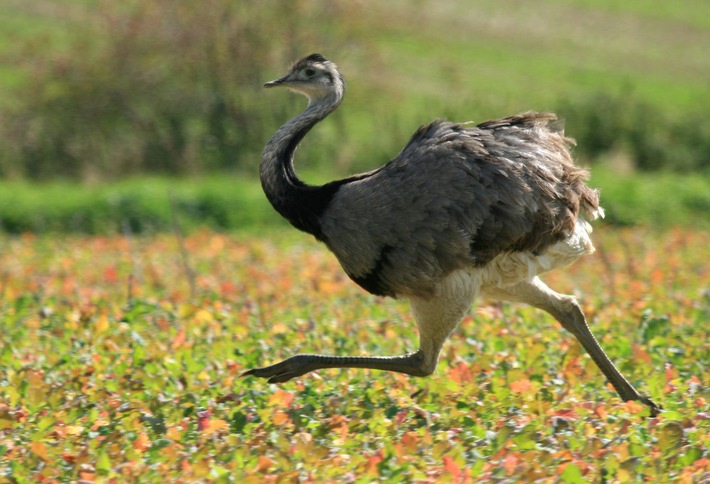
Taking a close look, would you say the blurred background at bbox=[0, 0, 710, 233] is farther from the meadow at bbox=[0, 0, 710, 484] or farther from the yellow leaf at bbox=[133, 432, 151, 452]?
the yellow leaf at bbox=[133, 432, 151, 452]

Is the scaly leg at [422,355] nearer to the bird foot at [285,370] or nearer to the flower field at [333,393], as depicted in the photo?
the bird foot at [285,370]

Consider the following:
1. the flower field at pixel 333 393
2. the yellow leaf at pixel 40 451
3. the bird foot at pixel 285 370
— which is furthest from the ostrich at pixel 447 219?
the yellow leaf at pixel 40 451

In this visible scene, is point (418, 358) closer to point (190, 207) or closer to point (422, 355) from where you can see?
point (422, 355)

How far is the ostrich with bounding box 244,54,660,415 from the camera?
5762mm

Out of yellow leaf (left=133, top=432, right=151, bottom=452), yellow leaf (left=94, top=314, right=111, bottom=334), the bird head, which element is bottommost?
yellow leaf (left=94, top=314, right=111, bottom=334)

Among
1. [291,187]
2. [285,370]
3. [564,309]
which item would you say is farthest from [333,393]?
[564,309]

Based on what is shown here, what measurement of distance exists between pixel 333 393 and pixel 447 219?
0.99 m

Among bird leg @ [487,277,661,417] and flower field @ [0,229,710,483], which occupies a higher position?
bird leg @ [487,277,661,417]

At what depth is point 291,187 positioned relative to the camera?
239 inches

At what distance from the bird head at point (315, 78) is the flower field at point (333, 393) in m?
1.40

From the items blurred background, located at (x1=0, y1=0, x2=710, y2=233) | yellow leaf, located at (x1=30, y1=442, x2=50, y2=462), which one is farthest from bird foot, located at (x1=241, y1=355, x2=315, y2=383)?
blurred background, located at (x1=0, y1=0, x2=710, y2=233)

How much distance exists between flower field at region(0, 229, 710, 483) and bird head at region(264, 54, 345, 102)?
140cm

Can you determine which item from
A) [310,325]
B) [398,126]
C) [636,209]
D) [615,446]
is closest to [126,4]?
[398,126]

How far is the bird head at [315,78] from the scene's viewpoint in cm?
655
